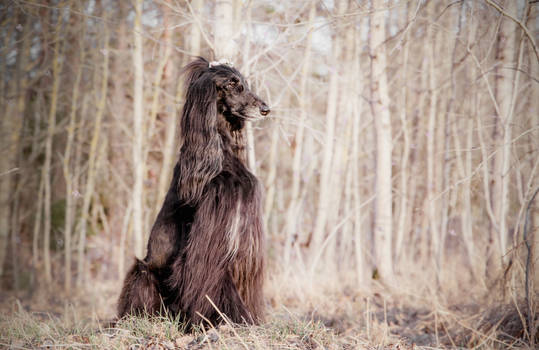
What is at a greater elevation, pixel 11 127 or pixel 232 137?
pixel 11 127

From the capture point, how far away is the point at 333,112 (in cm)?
575

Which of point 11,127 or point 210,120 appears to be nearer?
point 210,120

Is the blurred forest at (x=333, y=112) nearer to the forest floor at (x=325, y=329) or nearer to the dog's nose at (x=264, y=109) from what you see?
the forest floor at (x=325, y=329)

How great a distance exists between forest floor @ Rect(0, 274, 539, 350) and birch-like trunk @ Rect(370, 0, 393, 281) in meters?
0.43

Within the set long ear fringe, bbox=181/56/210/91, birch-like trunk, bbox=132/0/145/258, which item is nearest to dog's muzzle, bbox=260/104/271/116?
long ear fringe, bbox=181/56/210/91

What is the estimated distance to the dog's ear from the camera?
2883mm

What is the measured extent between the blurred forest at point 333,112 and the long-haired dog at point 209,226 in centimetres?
108

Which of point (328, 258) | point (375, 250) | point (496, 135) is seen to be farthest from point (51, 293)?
point (496, 135)

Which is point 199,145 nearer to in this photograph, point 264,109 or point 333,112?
point 264,109

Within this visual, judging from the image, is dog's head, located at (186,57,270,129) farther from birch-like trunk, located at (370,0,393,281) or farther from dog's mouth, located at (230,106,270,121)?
birch-like trunk, located at (370,0,393,281)

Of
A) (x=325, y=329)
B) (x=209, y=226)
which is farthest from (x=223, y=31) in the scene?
(x=325, y=329)

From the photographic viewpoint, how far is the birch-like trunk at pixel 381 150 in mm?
4945

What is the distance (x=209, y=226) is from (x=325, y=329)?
41.6 inches

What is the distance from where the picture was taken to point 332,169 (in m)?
6.45
